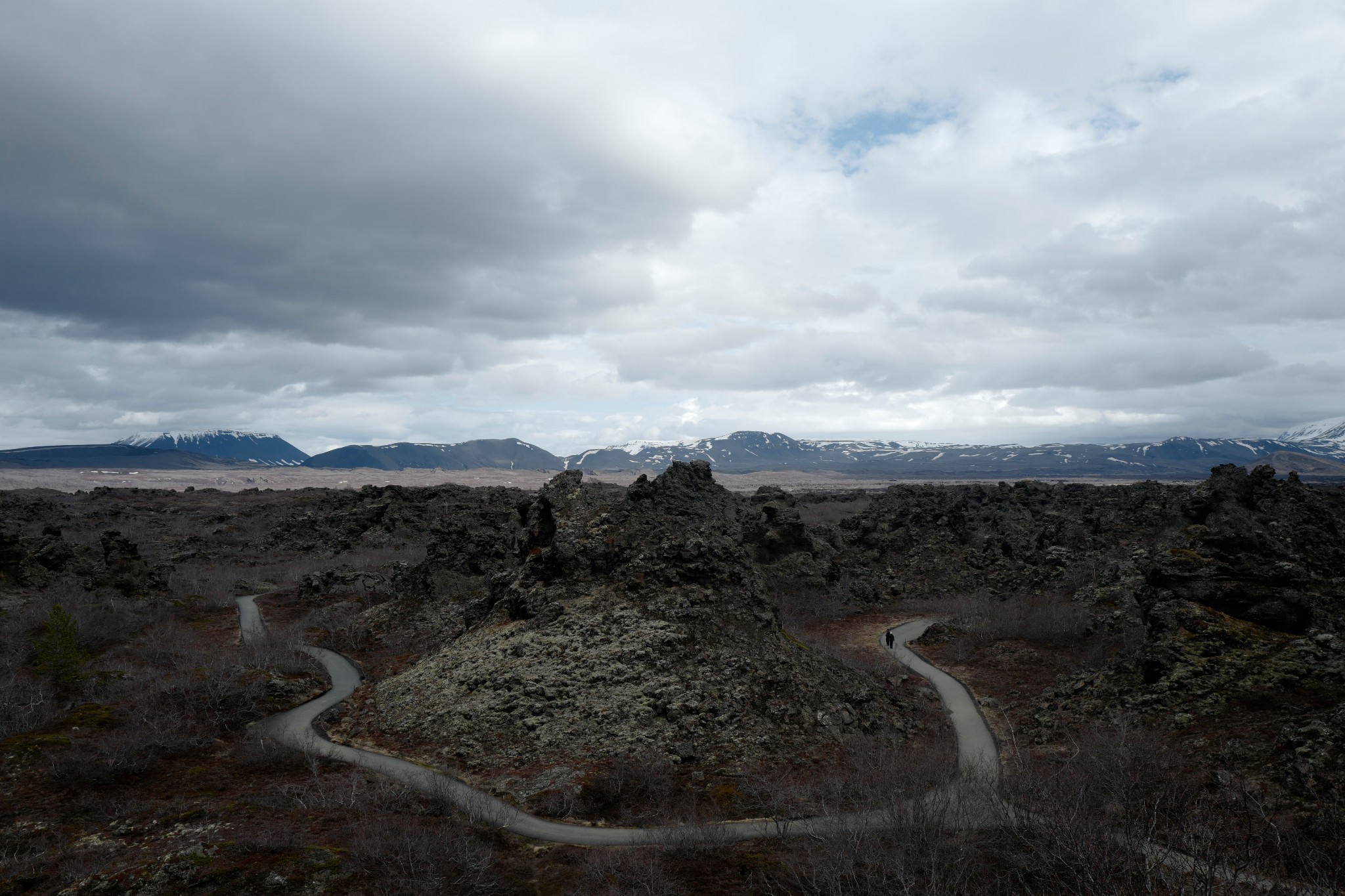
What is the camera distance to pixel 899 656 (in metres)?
37.4

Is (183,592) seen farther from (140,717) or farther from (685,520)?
(685,520)

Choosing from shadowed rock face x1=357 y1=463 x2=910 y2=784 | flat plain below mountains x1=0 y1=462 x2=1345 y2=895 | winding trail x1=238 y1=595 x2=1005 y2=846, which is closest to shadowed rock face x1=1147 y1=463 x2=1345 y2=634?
flat plain below mountains x1=0 y1=462 x2=1345 y2=895

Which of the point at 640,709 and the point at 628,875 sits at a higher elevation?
the point at 628,875

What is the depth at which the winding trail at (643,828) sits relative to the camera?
46.1 ft

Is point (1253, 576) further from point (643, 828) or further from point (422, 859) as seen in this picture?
point (422, 859)

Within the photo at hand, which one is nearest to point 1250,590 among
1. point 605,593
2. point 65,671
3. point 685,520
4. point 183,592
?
point 685,520

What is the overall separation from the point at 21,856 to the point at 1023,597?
49.5m

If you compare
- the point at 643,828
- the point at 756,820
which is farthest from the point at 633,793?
the point at 756,820

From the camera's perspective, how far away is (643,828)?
1578 cm

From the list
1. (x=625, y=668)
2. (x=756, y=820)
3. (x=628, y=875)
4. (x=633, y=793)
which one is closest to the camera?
(x=628, y=875)

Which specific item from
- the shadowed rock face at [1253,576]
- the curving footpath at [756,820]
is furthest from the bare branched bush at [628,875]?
the shadowed rock face at [1253,576]

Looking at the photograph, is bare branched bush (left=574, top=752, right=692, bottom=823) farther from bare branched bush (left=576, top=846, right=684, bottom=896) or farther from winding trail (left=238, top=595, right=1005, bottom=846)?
bare branched bush (left=576, top=846, right=684, bottom=896)

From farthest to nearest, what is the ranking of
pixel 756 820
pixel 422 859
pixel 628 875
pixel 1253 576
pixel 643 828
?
pixel 1253 576 < pixel 756 820 < pixel 643 828 < pixel 628 875 < pixel 422 859

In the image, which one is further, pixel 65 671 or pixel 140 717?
pixel 65 671
